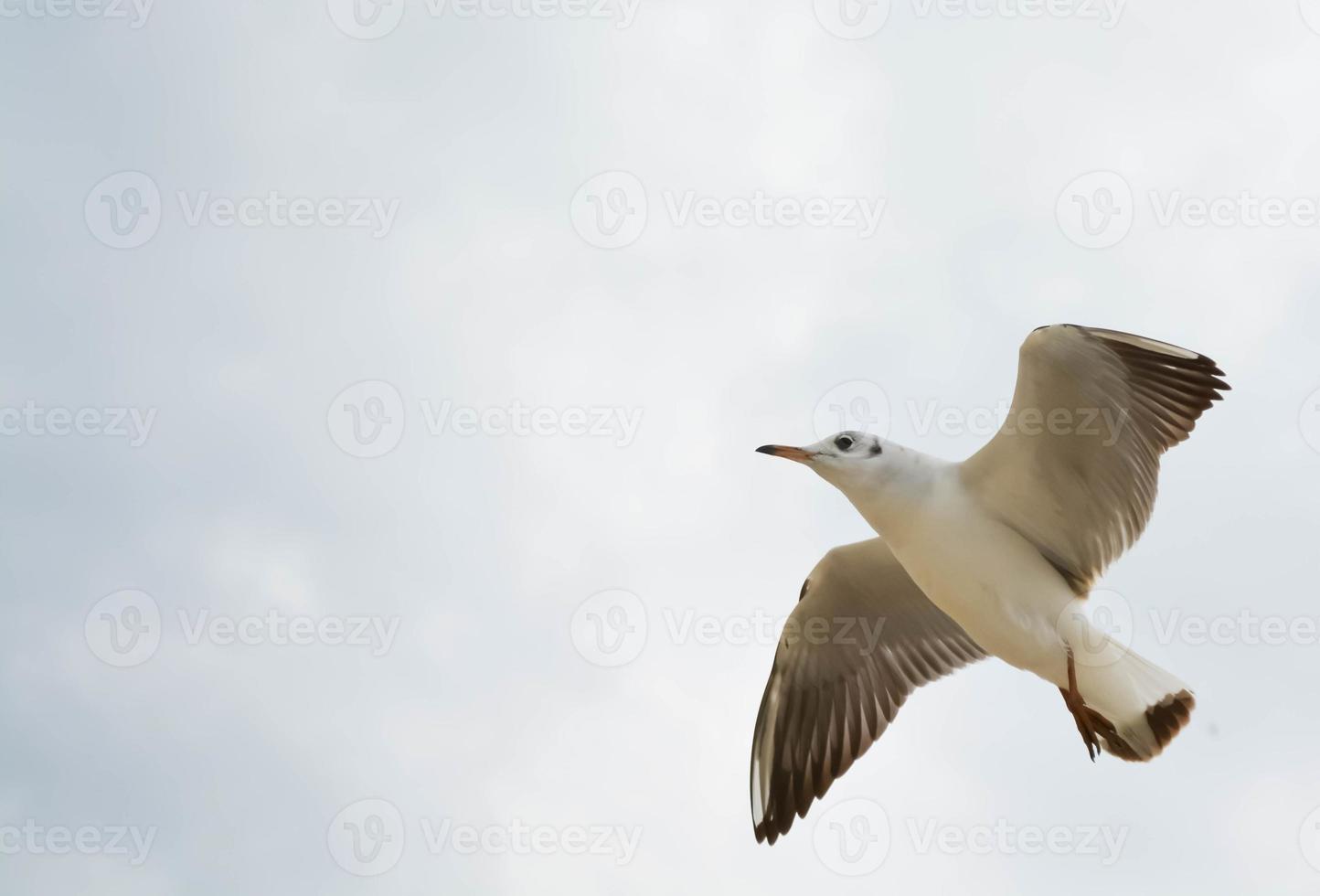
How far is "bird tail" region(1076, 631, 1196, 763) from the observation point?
20.1 ft

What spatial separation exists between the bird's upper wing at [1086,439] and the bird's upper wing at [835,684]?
1.03 meters

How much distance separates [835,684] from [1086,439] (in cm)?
208

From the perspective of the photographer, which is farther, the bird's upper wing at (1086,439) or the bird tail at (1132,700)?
the bird tail at (1132,700)

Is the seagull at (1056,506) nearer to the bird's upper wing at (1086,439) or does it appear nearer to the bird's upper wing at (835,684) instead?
the bird's upper wing at (1086,439)

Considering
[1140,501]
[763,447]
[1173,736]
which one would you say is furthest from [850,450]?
[1173,736]

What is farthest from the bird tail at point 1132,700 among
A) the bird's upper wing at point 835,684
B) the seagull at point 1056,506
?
the bird's upper wing at point 835,684

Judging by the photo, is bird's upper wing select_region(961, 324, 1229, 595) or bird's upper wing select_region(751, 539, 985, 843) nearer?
bird's upper wing select_region(961, 324, 1229, 595)

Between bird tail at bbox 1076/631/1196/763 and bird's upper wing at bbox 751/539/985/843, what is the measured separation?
1.25 m

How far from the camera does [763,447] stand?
648 cm

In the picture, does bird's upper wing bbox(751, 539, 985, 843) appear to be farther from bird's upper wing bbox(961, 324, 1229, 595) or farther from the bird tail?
the bird tail

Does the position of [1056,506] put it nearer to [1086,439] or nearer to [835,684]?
[1086,439]

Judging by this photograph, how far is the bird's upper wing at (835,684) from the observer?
7418mm

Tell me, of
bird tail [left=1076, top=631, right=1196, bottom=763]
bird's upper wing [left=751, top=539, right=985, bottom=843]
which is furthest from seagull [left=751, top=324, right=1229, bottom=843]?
bird's upper wing [left=751, top=539, right=985, bottom=843]

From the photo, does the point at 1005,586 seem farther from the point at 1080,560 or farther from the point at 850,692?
the point at 850,692
